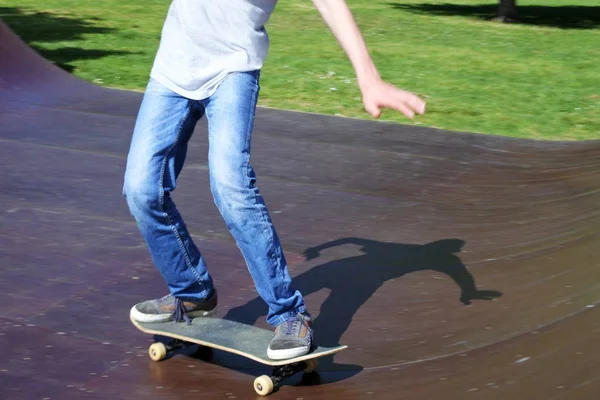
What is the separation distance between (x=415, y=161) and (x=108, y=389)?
463cm

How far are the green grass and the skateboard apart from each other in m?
6.21

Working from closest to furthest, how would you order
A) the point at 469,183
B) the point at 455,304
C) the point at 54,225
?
the point at 455,304 < the point at 54,225 < the point at 469,183

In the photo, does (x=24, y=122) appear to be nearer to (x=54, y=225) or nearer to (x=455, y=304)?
(x=54, y=225)

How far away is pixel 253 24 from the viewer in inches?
152

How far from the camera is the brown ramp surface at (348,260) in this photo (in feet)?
13.3

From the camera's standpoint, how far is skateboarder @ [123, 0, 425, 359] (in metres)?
3.76

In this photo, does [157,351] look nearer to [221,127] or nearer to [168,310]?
[168,310]

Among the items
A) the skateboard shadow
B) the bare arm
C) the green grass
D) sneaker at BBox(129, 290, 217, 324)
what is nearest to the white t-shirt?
the bare arm

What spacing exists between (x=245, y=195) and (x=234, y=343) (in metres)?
0.67

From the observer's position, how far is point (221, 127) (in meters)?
3.78

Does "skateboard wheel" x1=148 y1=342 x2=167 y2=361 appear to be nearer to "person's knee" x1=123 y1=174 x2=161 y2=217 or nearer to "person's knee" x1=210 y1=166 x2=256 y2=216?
"person's knee" x1=123 y1=174 x2=161 y2=217

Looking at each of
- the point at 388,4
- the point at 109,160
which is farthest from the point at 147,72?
the point at 388,4

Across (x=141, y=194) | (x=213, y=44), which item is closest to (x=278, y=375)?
(x=141, y=194)

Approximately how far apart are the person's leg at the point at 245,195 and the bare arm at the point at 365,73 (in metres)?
0.42
